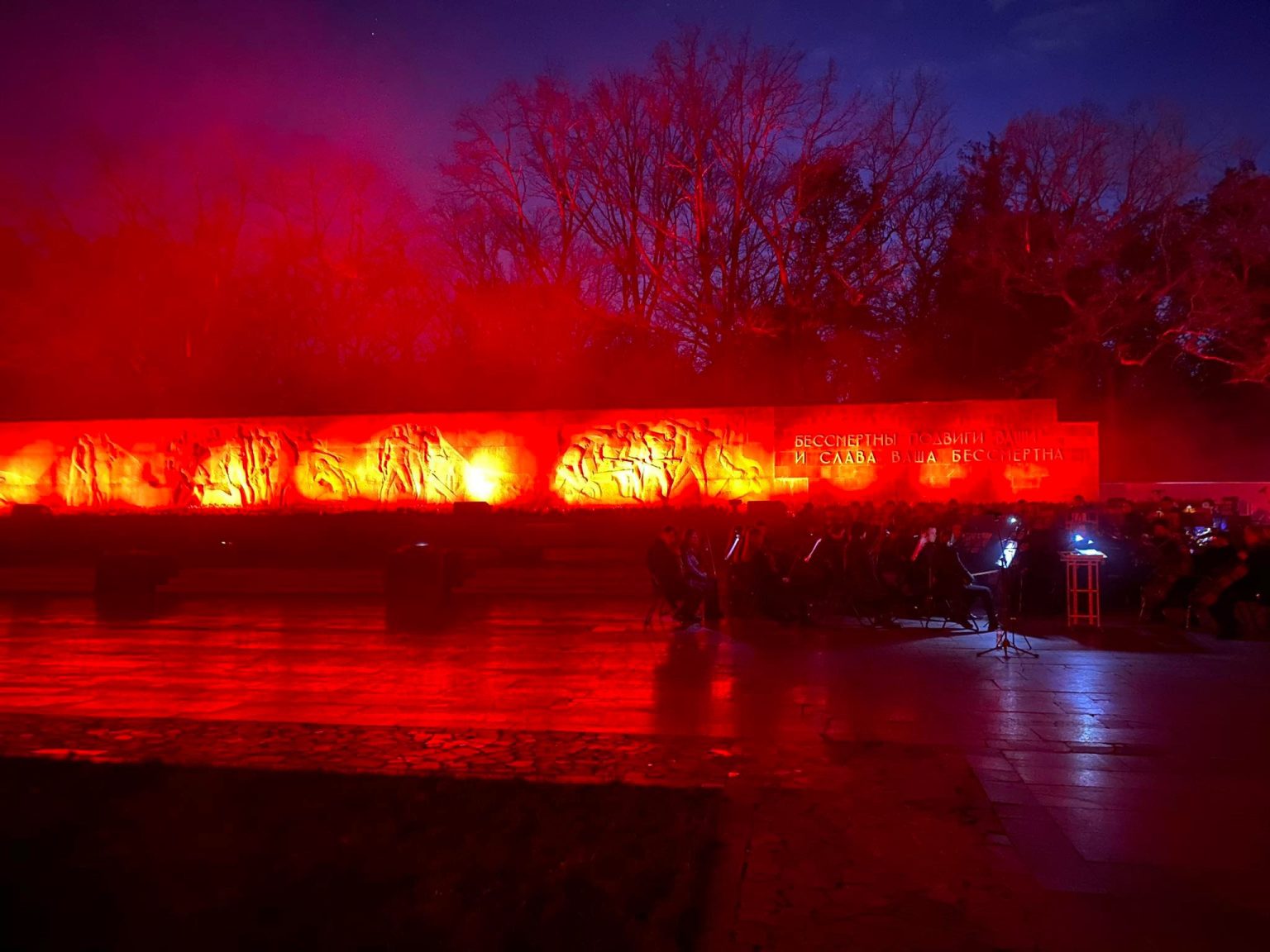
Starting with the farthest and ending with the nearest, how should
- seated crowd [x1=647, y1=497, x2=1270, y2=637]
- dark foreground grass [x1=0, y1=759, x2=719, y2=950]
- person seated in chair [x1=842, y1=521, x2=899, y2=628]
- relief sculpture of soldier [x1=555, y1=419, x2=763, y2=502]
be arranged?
1. relief sculpture of soldier [x1=555, y1=419, x2=763, y2=502]
2. person seated in chair [x1=842, y1=521, x2=899, y2=628]
3. seated crowd [x1=647, y1=497, x2=1270, y2=637]
4. dark foreground grass [x1=0, y1=759, x2=719, y2=950]

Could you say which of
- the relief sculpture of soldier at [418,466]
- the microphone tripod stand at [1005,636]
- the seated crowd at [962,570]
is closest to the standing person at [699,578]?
the seated crowd at [962,570]

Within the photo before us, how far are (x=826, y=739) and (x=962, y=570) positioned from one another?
17.8ft

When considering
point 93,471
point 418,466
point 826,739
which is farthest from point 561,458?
point 826,739

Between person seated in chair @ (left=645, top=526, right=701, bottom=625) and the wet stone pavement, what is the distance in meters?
0.56

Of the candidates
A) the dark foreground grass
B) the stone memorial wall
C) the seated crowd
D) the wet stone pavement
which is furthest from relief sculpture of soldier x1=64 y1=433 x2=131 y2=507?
the dark foreground grass

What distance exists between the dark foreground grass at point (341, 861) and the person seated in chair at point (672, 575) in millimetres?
7001

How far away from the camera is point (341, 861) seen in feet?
14.1

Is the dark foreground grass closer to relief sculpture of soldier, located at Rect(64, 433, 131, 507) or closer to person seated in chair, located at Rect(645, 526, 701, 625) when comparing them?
person seated in chair, located at Rect(645, 526, 701, 625)

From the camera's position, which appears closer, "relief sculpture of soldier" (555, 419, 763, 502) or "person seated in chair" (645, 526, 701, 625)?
"person seated in chair" (645, 526, 701, 625)

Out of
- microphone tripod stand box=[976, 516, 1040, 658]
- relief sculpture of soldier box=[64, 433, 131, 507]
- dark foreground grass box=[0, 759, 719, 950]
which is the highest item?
relief sculpture of soldier box=[64, 433, 131, 507]

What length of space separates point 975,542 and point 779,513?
23.5 ft

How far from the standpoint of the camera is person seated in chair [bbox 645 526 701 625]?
12453 mm

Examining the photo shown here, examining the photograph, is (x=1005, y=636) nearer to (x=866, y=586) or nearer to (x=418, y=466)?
(x=866, y=586)

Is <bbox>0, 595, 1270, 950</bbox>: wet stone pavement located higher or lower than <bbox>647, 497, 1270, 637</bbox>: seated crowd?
lower
